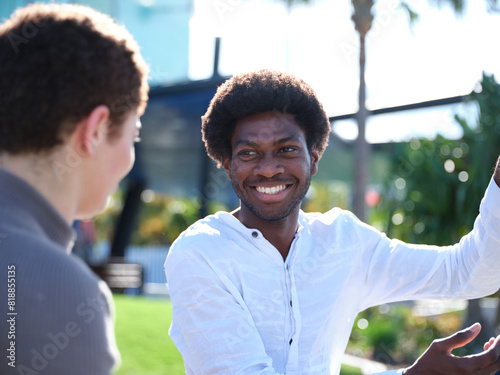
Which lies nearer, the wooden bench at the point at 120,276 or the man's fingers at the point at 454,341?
the man's fingers at the point at 454,341

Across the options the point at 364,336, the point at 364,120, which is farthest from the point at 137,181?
the point at 364,120

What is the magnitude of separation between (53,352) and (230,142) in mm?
1727

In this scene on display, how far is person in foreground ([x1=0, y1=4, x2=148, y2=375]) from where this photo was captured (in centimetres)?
112

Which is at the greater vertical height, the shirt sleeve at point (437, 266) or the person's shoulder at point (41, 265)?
the person's shoulder at point (41, 265)

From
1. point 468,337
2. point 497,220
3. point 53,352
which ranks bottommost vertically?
point 468,337

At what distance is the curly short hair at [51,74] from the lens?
1.28 meters

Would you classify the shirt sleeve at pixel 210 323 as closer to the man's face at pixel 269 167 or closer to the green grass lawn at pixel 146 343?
the man's face at pixel 269 167

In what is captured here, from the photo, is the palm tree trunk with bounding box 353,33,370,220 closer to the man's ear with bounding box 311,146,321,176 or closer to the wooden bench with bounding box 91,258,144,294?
the man's ear with bounding box 311,146,321,176

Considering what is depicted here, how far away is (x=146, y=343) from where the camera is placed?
248 inches

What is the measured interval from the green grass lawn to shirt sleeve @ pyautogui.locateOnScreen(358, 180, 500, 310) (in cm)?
338

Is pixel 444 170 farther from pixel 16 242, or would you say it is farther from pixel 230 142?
pixel 16 242

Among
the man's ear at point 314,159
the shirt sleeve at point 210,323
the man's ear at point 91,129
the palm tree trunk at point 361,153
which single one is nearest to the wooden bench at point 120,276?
the palm tree trunk at point 361,153

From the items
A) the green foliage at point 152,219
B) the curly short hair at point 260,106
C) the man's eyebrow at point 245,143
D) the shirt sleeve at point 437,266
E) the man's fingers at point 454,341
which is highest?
the curly short hair at point 260,106

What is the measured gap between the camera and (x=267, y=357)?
2100mm
